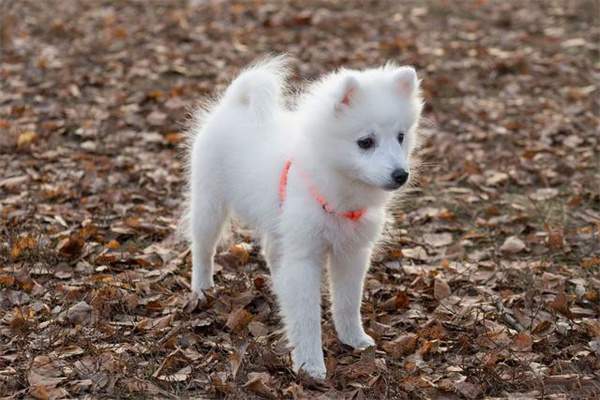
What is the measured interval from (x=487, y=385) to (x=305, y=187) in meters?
1.30

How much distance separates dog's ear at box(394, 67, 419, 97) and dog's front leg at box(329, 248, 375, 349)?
33.3 inches

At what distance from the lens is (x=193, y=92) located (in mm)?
8758

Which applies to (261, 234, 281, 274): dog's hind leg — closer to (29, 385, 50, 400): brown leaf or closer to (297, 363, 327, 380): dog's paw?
(297, 363, 327, 380): dog's paw

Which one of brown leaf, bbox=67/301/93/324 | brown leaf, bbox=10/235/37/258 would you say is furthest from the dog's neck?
brown leaf, bbox=10/235/37/258

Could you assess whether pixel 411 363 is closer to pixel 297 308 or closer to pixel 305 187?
pixel 297 308

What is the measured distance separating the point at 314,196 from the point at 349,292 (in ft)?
1.98

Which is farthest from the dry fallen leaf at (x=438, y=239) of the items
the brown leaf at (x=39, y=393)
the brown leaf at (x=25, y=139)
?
the brown leaf at (x=25, y=139)

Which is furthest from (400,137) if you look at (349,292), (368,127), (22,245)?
(22,245)

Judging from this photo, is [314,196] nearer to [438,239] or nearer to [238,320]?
[238,320]

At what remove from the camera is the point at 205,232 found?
504 centimetres

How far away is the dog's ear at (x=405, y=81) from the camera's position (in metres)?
4.15

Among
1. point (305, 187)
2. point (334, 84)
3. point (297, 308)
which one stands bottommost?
point (297, 308)

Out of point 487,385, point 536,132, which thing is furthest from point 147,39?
point 487,385

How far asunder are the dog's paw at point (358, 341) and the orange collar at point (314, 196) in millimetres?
696
